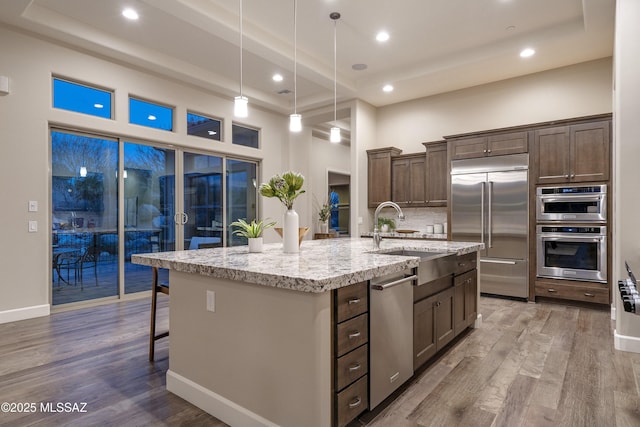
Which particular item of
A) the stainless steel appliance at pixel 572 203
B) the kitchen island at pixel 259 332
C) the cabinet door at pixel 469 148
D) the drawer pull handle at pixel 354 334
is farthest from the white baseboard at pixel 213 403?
the cabinet door at pixel 469 148

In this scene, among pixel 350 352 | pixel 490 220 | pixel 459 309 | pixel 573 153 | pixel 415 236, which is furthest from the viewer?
pixel 415 236

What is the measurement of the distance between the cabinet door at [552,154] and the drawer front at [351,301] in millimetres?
3956

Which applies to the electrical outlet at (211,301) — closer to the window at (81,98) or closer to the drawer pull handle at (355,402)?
the drawer pull handle at (355,402)

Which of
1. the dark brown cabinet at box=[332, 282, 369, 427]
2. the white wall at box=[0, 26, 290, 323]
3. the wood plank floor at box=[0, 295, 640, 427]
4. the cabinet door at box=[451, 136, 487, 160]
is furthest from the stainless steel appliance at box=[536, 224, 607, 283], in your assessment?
the white wall at box=[0, 26, 290, 323]

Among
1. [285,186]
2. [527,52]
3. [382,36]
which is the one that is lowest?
[285,186]

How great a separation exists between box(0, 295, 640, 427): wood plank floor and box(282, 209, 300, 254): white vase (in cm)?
119

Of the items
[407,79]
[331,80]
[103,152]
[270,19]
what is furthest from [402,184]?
[103,152]

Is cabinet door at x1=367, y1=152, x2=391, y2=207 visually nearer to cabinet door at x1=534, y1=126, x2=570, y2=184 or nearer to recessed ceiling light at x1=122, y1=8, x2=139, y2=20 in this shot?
cabinet door at x1=534, y1=126, x2=570, y2=184

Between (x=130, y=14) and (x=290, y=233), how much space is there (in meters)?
3.15

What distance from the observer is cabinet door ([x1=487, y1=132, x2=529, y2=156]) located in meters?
4.85

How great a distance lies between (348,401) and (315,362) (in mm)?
370

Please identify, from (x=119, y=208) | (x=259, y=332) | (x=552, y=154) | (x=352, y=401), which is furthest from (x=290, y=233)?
(x=552, y=154)

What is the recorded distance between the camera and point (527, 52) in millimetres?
4605

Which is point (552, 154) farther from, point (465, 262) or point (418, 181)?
point (465, 262)
